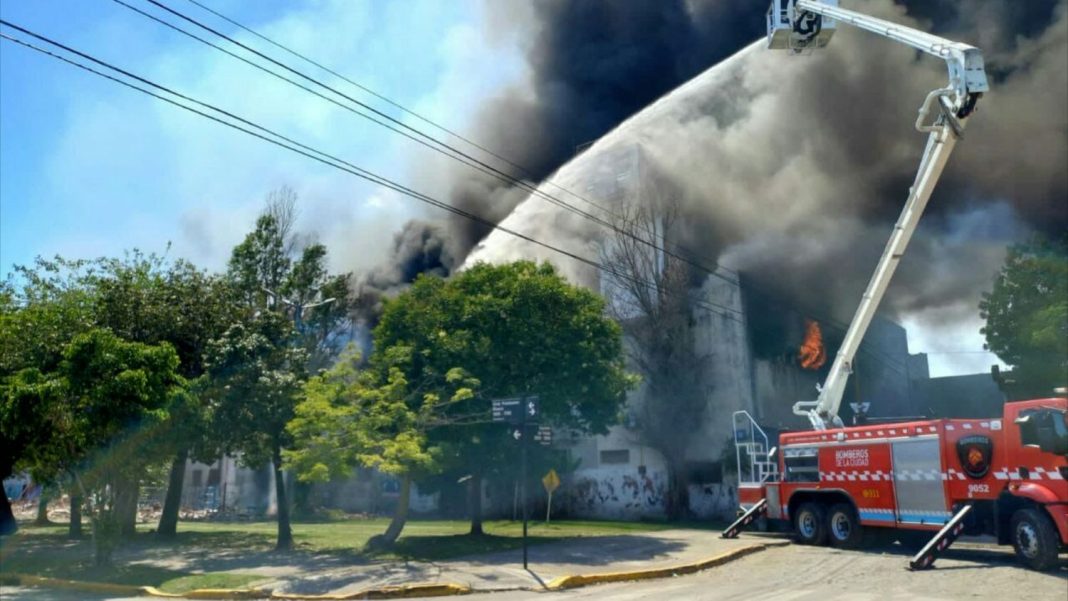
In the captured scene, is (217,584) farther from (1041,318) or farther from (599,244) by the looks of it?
(1041,318)

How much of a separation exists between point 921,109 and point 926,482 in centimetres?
858

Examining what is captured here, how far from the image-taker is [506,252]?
3506 cm

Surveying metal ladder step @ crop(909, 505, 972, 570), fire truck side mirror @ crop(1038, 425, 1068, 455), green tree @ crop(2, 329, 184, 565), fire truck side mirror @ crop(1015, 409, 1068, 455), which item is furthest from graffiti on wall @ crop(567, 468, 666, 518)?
fire truck side mirror @ crop(1038, 425, 1068, 455)

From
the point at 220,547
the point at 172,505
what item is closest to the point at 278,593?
the point at 220,547

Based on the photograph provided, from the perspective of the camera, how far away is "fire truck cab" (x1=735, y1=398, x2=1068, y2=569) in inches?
556

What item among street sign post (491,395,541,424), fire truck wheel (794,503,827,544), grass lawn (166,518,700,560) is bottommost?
grass lawn (166,518,700,560)

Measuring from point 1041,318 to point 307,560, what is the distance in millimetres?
27012

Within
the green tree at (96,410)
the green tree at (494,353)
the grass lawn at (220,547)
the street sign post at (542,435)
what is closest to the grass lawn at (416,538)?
the grass lawn at (220,547)

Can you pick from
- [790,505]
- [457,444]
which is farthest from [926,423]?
[457,444]

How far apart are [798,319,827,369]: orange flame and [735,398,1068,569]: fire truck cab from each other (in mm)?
12602

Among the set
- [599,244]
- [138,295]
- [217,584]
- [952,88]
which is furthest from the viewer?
[599,244]

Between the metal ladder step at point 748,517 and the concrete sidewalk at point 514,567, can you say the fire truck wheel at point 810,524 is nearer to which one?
the concrete sidewalk at point 514,567

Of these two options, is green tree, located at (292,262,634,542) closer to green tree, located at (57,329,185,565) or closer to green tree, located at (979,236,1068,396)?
green tree, located at (57,329,185,565)

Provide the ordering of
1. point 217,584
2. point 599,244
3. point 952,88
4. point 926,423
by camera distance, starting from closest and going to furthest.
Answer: point 217,584, point 926,423, point 952,88, point 599,244
